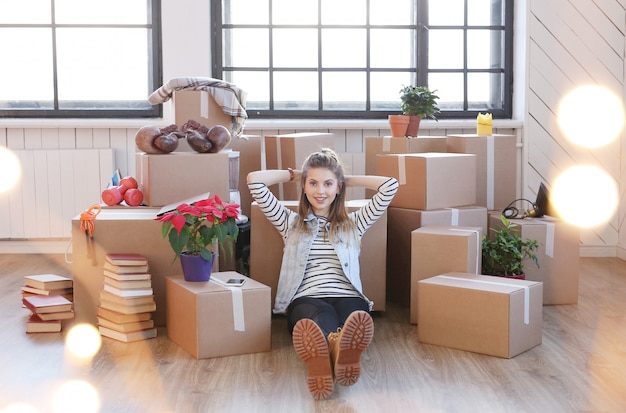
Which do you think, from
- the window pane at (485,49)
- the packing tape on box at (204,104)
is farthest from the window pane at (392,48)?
the packing tape on box at (204,104)

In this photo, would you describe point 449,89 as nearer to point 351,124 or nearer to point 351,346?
point 351,124

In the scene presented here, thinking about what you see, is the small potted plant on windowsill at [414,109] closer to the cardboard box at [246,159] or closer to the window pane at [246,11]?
the cardboard box at [246,159]

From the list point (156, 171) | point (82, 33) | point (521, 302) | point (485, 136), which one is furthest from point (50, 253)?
point (521, 302)

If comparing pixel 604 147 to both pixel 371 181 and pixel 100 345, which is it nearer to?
pixel 371 181

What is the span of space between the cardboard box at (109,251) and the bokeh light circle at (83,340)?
2.5 inches

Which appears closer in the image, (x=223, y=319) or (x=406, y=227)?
(x=223, y=319)

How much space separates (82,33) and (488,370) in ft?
11.3

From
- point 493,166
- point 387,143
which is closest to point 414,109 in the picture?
point 387,143

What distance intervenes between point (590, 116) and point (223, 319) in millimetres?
2907

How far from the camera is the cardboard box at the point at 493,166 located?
4070 millimetres

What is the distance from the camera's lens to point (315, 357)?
2480mm

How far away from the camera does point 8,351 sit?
2.99 meters

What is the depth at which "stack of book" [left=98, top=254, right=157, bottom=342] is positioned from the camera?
3127 mm

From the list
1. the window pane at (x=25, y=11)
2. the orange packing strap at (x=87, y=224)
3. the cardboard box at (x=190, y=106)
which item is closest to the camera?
the orange packing strap at (x=87, y=224)
